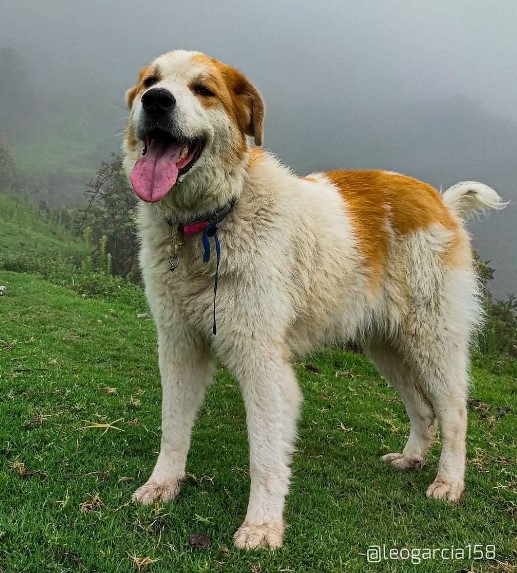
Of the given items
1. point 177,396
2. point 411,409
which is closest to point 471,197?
point 411,409

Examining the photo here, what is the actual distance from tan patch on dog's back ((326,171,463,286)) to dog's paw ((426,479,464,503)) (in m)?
1.61

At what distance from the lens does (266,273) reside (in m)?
3.35

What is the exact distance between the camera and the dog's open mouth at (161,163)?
3102mm

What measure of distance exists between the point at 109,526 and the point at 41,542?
36 centimetres

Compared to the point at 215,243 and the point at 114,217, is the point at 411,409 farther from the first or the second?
the point at 114,217

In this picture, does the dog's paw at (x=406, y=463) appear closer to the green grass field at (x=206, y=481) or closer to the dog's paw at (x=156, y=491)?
the green grass field at (x=206, y=481)

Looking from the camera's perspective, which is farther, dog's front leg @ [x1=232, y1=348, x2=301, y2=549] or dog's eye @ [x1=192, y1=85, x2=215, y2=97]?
dog's eye @ [x1=192, y1=85, x2=215, y2=97]

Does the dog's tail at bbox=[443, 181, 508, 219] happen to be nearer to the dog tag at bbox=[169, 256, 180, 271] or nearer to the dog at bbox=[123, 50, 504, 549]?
the dog at bbox=[123, 50, 504, 549]

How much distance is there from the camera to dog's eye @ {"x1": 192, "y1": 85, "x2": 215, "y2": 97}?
3348mm

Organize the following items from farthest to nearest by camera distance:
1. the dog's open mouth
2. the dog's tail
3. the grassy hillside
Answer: the grassy hillside < the dog's tail < the dog's open mouth

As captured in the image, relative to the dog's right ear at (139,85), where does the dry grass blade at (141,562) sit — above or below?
below

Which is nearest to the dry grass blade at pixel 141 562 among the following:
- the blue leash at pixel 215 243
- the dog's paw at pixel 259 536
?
the dog's paw at pixel 259 536

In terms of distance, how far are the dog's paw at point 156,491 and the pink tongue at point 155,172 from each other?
184cm

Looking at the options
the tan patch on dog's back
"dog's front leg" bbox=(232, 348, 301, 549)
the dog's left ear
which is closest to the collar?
the dog's left ear
